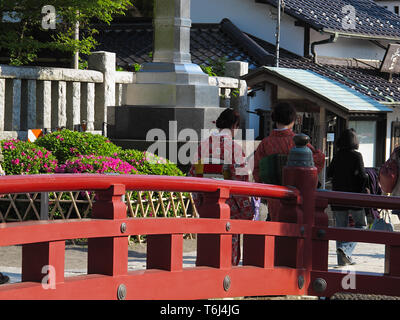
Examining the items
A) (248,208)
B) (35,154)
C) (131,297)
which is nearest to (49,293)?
(131,297)

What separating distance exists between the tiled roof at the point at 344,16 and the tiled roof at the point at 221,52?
3.49 feet

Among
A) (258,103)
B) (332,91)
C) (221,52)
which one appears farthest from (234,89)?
(221,52)

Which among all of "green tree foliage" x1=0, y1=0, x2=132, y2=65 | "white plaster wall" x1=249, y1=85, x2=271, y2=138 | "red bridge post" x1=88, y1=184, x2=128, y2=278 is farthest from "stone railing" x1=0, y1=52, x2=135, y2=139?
"red bridge post" x1=88, y1=184, x2=128, y2=278

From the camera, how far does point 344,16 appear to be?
942 inches

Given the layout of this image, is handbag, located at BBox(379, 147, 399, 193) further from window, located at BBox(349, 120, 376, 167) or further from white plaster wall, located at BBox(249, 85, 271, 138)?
window, located at BBox(349, 120, 376, 167)

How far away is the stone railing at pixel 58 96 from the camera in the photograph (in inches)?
518

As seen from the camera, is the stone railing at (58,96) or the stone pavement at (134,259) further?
the stone railing at (58,96)

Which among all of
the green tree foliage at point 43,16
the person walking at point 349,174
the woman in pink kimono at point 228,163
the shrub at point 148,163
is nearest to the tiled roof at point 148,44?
the green tree foliage at point 43,16

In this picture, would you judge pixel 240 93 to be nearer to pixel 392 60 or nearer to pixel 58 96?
pixel 58 96

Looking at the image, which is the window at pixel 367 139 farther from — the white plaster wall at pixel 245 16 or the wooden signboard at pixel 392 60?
the white plaster wall at pixel 245 16

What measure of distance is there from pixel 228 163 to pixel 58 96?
619cm

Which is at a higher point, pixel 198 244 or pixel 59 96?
pixel 59 96
